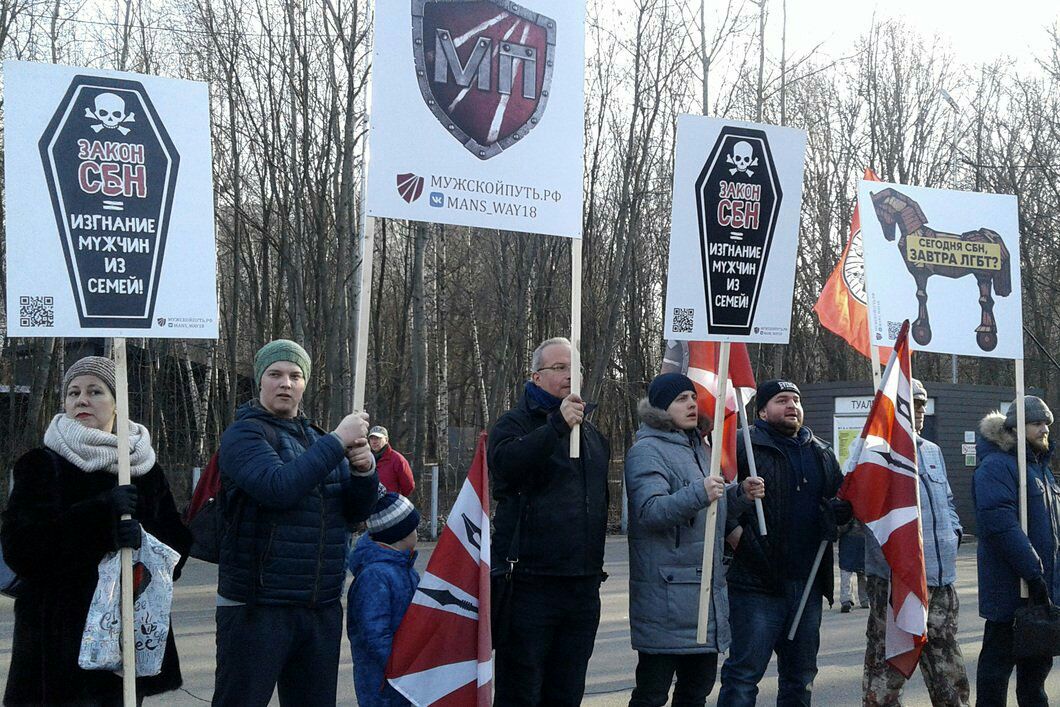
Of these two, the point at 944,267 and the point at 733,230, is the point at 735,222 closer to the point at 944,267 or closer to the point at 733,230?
the point at 733,230

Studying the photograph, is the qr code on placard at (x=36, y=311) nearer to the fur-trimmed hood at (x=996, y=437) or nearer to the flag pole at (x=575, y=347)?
the flag pole at (x=575, y=347)

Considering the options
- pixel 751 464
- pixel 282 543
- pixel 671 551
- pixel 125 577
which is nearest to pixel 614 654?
pixel 751 464

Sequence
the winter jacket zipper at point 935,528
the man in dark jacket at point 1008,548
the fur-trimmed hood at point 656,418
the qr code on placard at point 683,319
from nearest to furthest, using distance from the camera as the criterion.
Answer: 1. the fur-trimmed hood at point 656,418
2. the qr code on placard at point 683,319
3. the man in dark jacket at point 1008,548
4. the winter jacket zipper at point 935,528

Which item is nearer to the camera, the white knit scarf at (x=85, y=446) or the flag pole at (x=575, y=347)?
the white knit scarf at (x=85, y=446)

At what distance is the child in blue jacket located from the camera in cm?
498

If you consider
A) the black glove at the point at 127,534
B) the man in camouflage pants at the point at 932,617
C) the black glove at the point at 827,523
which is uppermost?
the black glove at the point at 127,534

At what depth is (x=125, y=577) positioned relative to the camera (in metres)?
4.30

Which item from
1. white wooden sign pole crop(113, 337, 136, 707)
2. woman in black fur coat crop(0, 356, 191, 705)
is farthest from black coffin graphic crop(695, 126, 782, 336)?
woman in black fur coat crop(0, 356, 191, 705)

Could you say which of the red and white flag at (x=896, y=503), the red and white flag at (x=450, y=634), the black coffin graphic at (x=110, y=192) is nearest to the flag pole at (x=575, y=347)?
the red and white flag at (x=450, y=634)

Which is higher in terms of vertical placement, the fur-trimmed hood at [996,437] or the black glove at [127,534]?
the fur-trimmed hood at [996,437]

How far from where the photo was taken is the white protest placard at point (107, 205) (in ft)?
14.7

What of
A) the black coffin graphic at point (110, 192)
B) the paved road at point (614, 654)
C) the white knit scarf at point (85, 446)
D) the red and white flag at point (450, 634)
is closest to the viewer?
the white knit scarf at point (85, 446)

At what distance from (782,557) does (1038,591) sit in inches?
57.2

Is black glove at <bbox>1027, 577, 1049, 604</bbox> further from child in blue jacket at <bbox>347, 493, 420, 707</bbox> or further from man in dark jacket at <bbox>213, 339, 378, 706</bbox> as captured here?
man in dark jacket at <bbox>213, 339, 378, 706</bbox>
